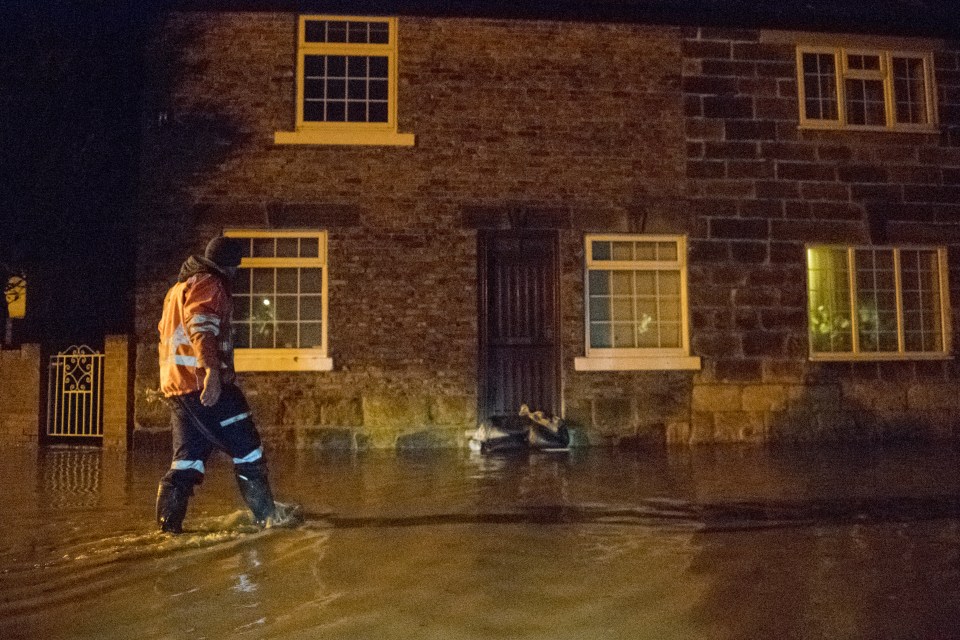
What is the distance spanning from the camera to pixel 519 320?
32.5ft

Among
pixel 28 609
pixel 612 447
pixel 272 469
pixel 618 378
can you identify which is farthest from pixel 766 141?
pixel 28 609

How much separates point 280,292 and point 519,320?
10.8 ft

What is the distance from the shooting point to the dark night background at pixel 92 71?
33.0ft

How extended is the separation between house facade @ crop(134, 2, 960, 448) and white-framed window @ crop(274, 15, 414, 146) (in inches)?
1.4

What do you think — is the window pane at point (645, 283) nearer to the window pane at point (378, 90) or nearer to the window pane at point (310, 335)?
the window pane at point (378, 90)

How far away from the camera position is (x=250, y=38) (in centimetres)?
980

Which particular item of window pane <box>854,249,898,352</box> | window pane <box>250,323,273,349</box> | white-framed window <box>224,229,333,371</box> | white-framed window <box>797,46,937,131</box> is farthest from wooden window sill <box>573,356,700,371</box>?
window pane <box>250,323,273,349</box>

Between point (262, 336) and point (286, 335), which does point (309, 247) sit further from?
point (262, 336)

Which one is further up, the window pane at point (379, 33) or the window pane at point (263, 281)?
the window pane at point (379, 33)

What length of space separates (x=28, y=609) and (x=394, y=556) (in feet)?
6.15

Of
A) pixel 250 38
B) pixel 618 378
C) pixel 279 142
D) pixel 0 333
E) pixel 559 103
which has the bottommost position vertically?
pixel 618 378

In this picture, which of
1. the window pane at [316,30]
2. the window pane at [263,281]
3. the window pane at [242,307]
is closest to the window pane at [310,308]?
the window pane at [263,281]

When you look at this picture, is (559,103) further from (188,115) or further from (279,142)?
(188,115)

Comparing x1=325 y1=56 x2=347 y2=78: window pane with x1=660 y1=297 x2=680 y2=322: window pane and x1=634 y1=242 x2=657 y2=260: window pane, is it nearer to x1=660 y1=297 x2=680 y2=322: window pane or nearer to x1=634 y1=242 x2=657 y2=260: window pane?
x1=634 y1=242 x2=657 y2=260: window pane
